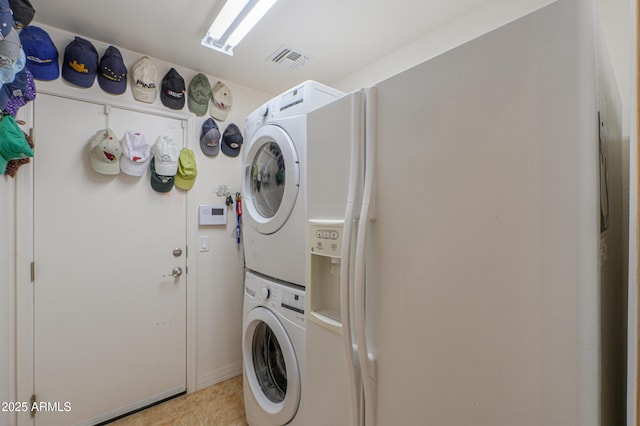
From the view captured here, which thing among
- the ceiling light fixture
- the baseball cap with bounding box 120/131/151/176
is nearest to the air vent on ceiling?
the ceiling light fixture

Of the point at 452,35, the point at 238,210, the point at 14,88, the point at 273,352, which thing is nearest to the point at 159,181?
the point at 238,210

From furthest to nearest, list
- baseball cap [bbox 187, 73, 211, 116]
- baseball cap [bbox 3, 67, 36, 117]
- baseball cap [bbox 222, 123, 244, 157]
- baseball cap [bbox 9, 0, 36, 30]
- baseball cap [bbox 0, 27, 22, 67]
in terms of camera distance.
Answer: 1. baseball cap [bbox 222, 123, 244, 157]
2. baseball cap [bbox 187, 73, 211, 116]
3. baseball cap [bbox 3, 67, 36, 117]
4. baseball cap [bbox 9, 0, 36, 30]
5. baseball cap [bbox 0, 27, 22, 67]

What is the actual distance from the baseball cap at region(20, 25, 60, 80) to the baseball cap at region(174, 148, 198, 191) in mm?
810

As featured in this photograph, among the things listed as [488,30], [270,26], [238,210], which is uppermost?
[270,26]

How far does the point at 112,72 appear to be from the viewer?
1764 millimetres

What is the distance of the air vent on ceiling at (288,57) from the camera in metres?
1.92

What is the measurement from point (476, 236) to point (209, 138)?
210 centimetres

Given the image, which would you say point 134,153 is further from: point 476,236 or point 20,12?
point 476,236

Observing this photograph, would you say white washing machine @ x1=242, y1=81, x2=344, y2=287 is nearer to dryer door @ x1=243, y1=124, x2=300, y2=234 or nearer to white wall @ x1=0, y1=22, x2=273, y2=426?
dryer door @ x1=243, y1=124, x2=300, y2=234

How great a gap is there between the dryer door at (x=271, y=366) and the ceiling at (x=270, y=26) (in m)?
1.72

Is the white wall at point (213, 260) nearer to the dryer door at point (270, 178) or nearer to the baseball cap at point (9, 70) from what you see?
the dryer door at point (270, 178)

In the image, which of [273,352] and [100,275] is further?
[100,275]

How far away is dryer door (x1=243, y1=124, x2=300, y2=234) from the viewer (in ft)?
4.51

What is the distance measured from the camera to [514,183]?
1.81ft
